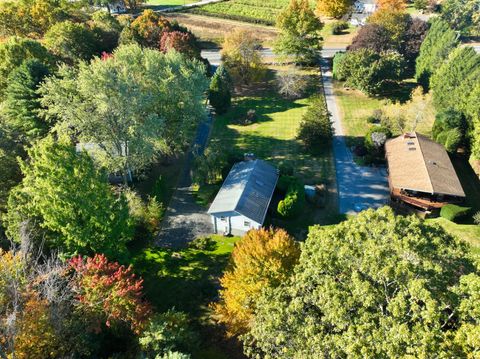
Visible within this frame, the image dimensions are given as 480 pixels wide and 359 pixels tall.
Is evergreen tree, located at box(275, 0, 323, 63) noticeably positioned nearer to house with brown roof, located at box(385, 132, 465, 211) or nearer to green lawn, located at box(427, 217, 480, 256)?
house with brown roof, located at box(385, 132, 465, 211)

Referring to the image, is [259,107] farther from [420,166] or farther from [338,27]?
[338,27]

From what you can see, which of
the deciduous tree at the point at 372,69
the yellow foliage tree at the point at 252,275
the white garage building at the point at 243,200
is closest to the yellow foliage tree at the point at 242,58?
the deciduous tree at the point at 372,69

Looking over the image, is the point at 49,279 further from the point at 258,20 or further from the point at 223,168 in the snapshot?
the point at 258,20

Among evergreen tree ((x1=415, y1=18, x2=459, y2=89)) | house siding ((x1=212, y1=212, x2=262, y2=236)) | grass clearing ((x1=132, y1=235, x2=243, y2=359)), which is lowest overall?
grass clearing ((x1=132, y1=235, x2=243, y2=359))

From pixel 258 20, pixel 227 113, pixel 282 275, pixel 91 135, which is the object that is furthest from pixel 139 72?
pixel 258 20

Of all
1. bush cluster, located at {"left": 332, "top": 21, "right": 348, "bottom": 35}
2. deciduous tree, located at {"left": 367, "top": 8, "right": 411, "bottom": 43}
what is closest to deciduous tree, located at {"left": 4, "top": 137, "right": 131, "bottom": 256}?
deciduous tree, located at {"left": 367, "top": 8, "right": 411, "bottom": 43}

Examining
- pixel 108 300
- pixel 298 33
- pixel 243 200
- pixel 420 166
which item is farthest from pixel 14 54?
pixel 420 166
